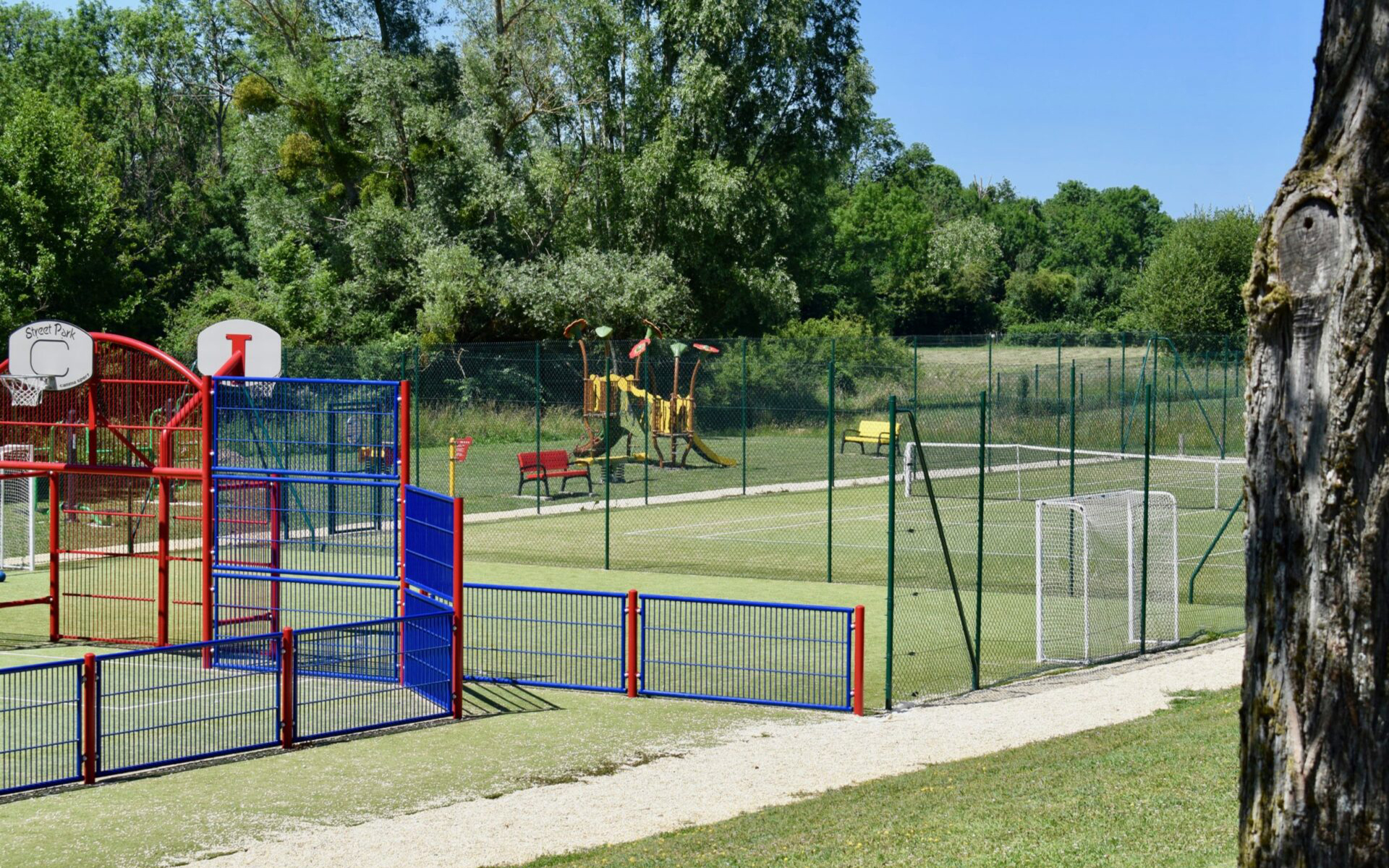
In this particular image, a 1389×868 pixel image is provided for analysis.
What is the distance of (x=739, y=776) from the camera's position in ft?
35.7

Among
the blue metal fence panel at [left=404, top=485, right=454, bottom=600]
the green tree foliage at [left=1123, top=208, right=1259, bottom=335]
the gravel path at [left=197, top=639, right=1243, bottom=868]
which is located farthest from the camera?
the green tree foliage at [left=1123, top=208, right=1259, bottom=335]

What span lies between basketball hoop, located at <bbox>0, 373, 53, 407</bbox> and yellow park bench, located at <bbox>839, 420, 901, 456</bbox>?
19.5 m

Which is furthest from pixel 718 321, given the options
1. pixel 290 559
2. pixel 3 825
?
pixel 3 825

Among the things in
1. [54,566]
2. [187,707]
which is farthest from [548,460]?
[187,707]

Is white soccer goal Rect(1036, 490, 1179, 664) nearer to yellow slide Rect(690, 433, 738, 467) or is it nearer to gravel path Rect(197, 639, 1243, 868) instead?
gravel path Rect(197, 639, 1243, 868)

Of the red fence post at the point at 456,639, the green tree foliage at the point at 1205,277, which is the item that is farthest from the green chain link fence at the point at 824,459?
the green tree foliage at the point at 1205,277

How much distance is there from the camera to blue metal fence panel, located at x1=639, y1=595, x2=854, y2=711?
1342cm

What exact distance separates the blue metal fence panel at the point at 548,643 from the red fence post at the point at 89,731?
3.95 metres

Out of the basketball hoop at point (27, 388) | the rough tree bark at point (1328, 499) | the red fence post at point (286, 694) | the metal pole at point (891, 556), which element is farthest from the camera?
the basketball hoop at point (27, 388)

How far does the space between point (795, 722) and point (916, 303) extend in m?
68.2

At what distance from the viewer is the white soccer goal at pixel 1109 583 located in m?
15.9

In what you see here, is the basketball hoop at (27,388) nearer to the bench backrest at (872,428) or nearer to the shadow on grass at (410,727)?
the shadow on grass at (410,727)

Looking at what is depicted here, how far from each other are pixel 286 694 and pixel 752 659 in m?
4.66

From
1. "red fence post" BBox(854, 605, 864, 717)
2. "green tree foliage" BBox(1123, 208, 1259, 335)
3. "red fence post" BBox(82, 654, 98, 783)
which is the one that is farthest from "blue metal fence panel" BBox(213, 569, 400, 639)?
"green tree foliage" BBox(1123, 208, 1259, 335)
